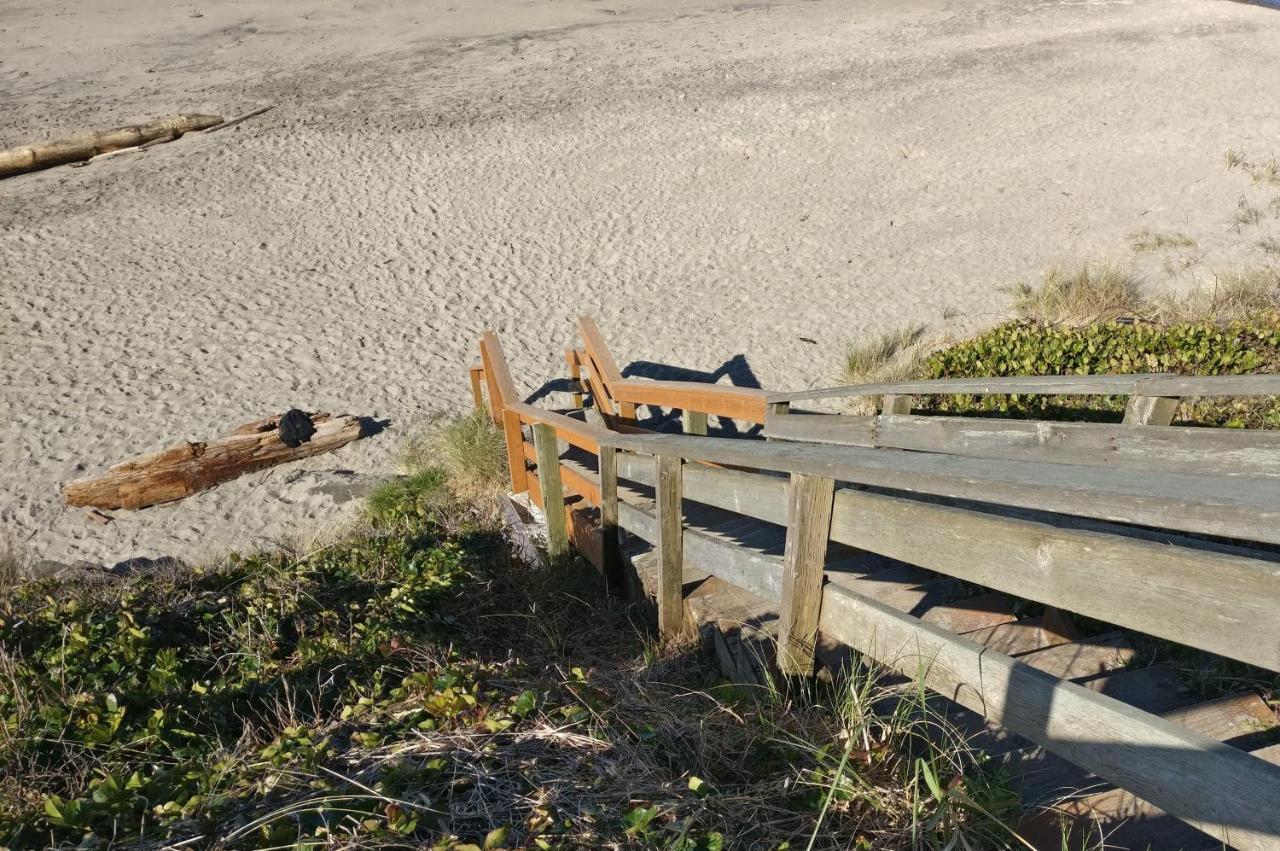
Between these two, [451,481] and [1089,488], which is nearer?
[1089,488]

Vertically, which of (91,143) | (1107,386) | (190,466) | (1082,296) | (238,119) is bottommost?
(190,466)

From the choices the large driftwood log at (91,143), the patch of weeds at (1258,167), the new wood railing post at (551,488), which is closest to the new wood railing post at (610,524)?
the new wood railing post at (551,488)

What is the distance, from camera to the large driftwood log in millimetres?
13445

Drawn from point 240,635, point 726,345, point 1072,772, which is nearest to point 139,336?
point 726,345

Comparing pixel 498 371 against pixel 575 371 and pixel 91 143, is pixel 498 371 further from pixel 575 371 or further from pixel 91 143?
pixel 91 143

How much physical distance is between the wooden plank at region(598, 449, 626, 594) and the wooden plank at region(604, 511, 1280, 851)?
179cm

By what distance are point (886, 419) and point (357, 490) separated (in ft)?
18.6

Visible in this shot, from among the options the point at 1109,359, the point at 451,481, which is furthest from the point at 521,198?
the point at 1109,359

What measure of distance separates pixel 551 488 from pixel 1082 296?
675 cm

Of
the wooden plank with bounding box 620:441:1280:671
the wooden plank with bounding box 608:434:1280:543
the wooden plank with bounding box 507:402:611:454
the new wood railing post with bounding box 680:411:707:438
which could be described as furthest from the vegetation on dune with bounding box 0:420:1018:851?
the new wood railing post with bounding box 680:411:707:438

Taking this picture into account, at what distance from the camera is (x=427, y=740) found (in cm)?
248

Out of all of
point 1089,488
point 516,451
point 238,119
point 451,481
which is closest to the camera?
point 1089,488

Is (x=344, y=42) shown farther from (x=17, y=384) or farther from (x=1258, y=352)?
(x=1258, y=352)

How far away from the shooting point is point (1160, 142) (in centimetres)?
1416
